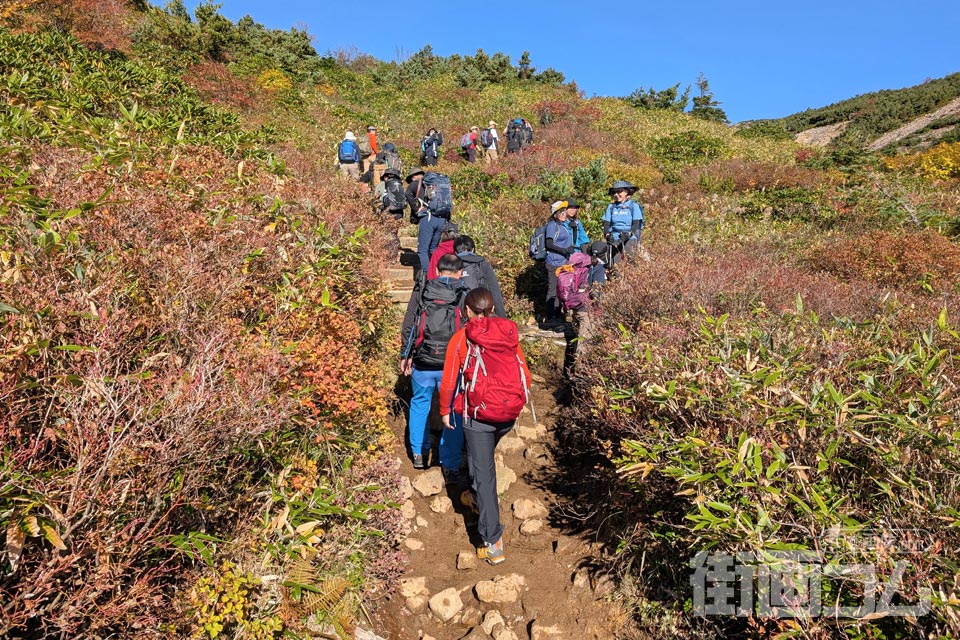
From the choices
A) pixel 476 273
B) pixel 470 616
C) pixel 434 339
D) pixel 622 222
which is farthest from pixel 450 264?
pixel 622 222

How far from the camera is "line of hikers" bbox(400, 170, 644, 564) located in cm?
415

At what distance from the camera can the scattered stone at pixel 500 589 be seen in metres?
4.11

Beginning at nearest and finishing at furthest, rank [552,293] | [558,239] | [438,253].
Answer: [438,253]
[558,239]
[552,293]

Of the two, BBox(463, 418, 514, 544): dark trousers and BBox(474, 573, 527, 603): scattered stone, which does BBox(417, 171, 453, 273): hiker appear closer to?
BBox(463, 418, 514, 544): dark trousers

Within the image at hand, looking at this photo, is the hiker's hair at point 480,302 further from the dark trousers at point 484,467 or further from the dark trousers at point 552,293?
the dark trousers at point 552,293

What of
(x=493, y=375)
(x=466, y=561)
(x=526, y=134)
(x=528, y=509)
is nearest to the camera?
(x=493, y=375)

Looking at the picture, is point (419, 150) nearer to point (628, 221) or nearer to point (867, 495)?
point (628, 221)

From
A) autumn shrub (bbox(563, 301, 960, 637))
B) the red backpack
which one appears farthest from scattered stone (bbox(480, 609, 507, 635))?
the red backpack

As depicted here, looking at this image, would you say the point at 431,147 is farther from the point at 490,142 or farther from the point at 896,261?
the point at 896,261

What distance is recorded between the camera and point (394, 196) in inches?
440

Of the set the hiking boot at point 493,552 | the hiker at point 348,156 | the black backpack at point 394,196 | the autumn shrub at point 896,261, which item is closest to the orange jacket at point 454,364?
the hiking boot at point 493,552

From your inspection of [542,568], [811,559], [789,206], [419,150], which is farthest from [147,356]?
[419,150]

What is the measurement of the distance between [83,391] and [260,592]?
1471 mm

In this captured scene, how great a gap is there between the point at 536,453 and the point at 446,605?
7.34 ft
